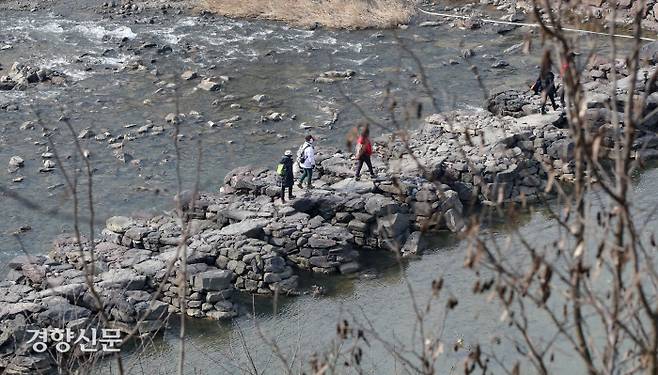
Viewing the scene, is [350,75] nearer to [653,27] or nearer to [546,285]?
[653,27]

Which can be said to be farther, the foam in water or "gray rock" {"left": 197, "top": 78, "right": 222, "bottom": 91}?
the foam in water

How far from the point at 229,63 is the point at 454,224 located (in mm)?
14329

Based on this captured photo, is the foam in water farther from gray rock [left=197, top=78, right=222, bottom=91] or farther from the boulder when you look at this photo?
the boulder

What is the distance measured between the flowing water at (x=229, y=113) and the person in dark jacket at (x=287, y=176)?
87.3 inches

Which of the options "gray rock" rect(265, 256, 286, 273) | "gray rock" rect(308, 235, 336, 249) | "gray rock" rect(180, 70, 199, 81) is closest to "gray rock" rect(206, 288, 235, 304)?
"gray rock" rect(265, 256, 286, 273)

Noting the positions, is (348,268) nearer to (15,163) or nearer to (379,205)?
(379,205)

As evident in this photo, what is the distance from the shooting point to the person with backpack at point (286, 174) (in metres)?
18.7

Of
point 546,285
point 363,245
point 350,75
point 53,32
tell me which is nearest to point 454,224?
point 363,245

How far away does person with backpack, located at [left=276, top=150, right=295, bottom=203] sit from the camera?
1867cm

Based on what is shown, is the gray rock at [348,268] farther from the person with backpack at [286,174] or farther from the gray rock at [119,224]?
the gray rock at [119,224]

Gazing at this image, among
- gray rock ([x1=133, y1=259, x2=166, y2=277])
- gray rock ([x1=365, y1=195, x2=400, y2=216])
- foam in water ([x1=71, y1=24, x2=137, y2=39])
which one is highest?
foam in water ([x1=71, y1=24, x2=137, y2=39])

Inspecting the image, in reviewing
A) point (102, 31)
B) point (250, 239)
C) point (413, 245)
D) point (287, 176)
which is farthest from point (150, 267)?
point (102, 31)

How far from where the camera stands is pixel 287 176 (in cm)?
1894

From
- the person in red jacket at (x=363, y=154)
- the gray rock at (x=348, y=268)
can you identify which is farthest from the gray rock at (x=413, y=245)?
the person in red jacket at (x=363, y=154)
